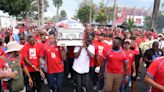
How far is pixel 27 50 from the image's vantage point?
6.98 metres

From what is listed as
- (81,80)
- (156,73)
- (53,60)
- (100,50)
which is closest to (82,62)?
(81,80)

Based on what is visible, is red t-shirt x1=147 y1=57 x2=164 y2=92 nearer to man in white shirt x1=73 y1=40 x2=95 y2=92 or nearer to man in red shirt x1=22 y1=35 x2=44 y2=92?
man in white shirt x1=73 y1=40 x2=95 y2=92

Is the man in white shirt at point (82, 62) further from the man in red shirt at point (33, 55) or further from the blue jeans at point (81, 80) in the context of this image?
the man in red shirt at point (33, 55)

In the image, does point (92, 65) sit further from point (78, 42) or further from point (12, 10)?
point (12, 10)

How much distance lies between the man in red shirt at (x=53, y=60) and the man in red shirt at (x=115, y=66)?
3.69ft

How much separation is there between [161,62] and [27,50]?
164 inches

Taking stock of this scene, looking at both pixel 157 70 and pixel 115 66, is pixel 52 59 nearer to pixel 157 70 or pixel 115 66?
pixel 115 66

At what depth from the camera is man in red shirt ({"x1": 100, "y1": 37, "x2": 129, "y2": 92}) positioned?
21.6ft

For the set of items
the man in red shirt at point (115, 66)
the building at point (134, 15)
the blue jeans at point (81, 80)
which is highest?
the man in red shirt at point (115, 66)

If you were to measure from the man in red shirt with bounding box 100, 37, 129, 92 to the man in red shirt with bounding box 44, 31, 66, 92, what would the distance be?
113 cm

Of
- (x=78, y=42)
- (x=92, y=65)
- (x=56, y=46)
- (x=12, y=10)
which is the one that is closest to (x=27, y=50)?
(x=56, y=46)

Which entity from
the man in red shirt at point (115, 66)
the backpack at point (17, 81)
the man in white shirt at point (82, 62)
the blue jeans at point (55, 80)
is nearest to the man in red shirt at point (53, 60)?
the blue jeans at point (55, 80)

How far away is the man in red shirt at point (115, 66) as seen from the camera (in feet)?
21.6

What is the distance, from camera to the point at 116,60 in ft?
21.7
